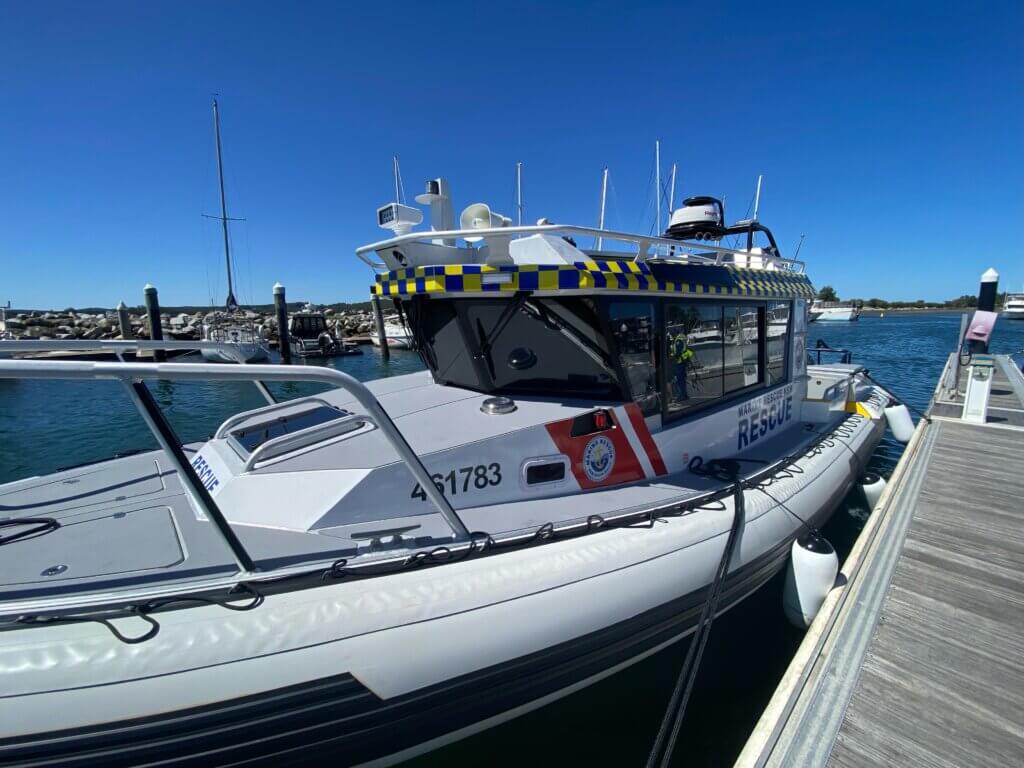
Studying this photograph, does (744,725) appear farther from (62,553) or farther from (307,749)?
(62,553)

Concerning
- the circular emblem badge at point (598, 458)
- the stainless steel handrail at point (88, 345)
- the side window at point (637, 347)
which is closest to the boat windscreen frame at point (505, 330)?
the side window at point (637, 347)

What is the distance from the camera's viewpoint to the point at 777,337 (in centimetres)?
537

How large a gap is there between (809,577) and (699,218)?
4.21m

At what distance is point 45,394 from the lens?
42.9ft

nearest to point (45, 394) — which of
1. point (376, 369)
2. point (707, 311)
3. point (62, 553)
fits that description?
point (376, 369)

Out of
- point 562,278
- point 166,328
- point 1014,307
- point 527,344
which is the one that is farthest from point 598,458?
point 1014,307

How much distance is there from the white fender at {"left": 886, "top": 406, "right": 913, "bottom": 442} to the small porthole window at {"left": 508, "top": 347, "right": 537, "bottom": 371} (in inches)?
267

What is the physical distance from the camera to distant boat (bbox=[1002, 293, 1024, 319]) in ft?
200

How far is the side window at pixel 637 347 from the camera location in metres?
3.40

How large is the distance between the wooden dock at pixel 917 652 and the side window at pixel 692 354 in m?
1.67

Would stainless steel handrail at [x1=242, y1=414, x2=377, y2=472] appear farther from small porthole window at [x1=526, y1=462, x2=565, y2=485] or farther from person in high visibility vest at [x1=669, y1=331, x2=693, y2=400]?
person in high visibility vest at [x1=669, y1=331, x2=693, y2=400]

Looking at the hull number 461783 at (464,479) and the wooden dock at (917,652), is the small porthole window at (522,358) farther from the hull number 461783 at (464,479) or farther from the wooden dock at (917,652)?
the wooden dock at (917,652)

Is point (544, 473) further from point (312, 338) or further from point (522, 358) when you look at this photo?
point (312, 338)

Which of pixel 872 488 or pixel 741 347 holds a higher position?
pixel 741 347
